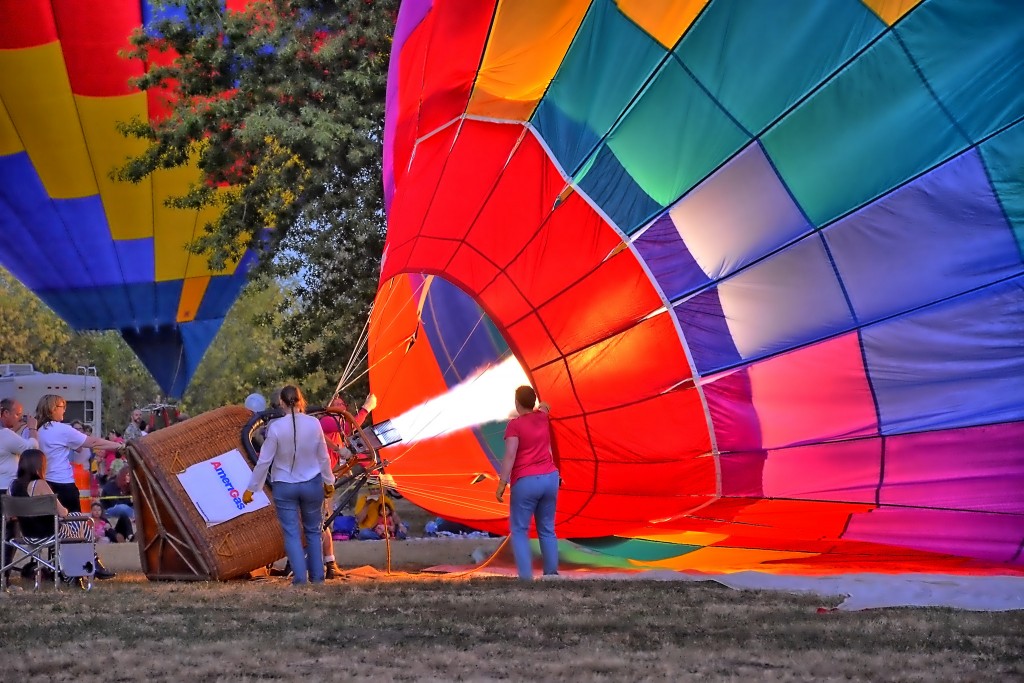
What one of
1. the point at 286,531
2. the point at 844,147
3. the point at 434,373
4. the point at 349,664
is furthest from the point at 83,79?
the point at 349,664

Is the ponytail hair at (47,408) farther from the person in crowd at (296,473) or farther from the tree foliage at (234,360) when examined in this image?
the tree foliage at (234,360)

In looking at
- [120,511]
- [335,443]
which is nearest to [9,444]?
[335,443]

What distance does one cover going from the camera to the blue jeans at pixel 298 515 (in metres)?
7.47

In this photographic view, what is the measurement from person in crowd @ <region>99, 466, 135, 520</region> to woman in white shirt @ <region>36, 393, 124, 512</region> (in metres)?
2.49

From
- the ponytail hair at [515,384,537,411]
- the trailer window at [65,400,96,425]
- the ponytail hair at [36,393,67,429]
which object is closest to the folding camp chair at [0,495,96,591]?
the ponytail hair at [36,393,67,429]

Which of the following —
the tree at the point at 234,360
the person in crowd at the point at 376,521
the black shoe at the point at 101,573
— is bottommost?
the black shoe at the point at 101,573

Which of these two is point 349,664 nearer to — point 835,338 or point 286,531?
point 286,531

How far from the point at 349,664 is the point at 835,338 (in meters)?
3.39

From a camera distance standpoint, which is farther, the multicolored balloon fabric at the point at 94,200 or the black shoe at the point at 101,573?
the multicolored balloon fabric at the point at 94,200

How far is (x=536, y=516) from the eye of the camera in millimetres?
7762

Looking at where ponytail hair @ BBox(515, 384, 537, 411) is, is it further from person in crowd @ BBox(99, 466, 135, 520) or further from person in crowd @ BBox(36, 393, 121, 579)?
person in crowd @ BBox(99, 466, 135, 520)

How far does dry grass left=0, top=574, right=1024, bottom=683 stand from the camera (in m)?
4.64

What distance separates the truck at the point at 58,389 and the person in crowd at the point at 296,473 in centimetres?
1001

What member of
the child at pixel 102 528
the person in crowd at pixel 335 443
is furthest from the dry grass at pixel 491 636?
the child at pixel 102 528
